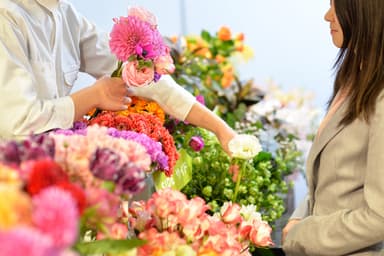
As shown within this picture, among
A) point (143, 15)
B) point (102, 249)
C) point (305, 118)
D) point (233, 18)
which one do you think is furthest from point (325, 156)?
point (233, 18)

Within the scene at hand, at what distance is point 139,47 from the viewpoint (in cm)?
125

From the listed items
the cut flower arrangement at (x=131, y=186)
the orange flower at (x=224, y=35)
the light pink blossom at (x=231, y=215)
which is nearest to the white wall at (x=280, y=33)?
the orange flower at (x=224, y=35)

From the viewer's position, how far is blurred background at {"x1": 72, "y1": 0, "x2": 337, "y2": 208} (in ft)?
14.3

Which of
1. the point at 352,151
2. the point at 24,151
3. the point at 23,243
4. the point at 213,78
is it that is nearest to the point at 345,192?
the point at 352,151

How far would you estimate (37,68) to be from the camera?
1.39m

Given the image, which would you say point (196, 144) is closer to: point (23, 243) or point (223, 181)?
point (223, 181)

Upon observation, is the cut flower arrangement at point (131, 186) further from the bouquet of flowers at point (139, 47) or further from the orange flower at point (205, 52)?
the orange flower at point (205, 52)

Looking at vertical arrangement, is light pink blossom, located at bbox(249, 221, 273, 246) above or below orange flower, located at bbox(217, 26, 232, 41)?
below

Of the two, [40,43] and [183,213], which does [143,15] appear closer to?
[40,43]

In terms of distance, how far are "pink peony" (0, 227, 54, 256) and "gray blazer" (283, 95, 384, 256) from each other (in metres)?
0.92

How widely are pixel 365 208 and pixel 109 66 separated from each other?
714 mm

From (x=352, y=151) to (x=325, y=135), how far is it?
0.09 metres

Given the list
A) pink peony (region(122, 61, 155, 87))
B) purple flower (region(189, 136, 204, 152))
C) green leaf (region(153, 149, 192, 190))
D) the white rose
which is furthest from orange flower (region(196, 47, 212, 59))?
pink peony (region(122, 61, 155, 87))

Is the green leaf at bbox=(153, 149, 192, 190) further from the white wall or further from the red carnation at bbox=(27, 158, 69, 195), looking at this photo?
the white wall
